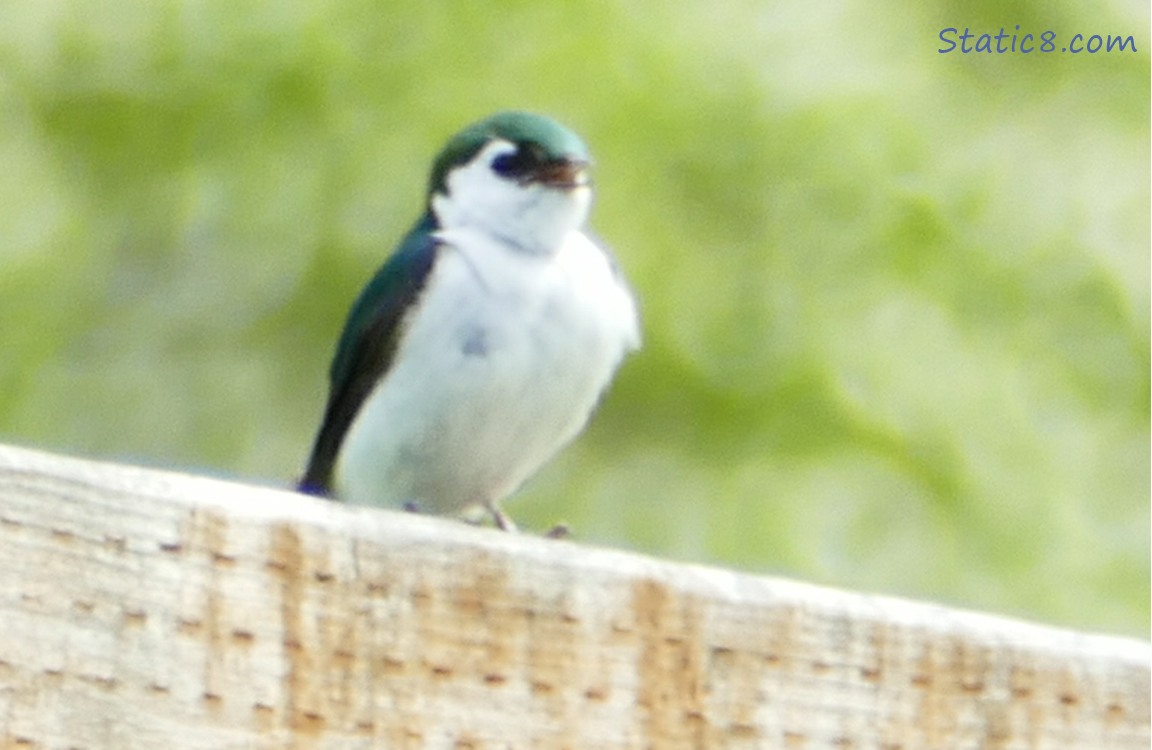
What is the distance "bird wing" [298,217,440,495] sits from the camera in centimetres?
294

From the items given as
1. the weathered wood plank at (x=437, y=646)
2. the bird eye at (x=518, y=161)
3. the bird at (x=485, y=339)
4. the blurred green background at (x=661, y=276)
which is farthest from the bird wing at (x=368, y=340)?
the weathered wood plank at (x=437, y=646)

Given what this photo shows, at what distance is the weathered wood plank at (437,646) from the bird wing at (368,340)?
166cm

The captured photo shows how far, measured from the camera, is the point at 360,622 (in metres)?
1.20

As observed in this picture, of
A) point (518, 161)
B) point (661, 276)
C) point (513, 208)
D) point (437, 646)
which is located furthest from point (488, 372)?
point (661, 276)

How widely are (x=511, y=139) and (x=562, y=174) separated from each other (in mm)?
131

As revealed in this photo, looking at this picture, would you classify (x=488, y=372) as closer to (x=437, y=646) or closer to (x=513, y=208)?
(x=513, y=208)

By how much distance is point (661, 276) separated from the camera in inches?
185

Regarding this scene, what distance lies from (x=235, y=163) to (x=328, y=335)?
0.44 m

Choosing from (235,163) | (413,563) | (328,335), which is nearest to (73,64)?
(235,163)

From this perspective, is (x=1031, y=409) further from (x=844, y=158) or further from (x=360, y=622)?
(x=360, y=622)

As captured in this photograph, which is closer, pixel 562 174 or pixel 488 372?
pixel 488 372

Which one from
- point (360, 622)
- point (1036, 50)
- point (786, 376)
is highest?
point (1036, 50)

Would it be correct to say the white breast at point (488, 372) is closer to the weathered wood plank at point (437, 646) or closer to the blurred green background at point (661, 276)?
the weathered wood plank at point (437, 646)

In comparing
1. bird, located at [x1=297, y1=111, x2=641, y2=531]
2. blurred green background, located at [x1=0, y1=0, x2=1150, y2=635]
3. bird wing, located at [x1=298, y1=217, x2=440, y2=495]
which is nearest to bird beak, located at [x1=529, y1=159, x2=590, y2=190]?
bird, located at [x1=297, y1=111, x2=641, y2=531]
